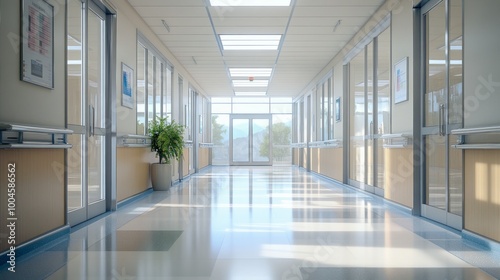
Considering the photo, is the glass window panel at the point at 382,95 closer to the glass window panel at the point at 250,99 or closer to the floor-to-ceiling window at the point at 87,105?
the floor-to-ceiling window at the point at 87,105

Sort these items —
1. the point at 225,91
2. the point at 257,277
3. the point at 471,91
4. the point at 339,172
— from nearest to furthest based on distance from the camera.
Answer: the point at 257,277
the point at 471,91
the point at 339,172
the point at 225,91

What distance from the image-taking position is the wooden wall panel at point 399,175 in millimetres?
6020

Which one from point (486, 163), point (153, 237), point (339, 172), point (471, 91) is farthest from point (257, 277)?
point (339, 172)

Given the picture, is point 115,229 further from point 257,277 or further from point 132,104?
point 132,104

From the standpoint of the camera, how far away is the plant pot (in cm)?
888

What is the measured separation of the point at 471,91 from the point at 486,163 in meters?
0.77

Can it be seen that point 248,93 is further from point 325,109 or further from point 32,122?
point 32,122

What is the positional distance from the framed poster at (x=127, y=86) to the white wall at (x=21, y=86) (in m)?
2.40

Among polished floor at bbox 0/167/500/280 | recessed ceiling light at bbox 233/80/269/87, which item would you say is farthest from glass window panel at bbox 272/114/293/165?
polished floor at bbox 0/167/500/280

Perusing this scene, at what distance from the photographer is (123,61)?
6.90 m

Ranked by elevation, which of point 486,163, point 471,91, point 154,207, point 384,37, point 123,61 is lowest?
point 154,207

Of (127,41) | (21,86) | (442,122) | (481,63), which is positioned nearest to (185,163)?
(127,41)

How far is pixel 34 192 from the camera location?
389 cm

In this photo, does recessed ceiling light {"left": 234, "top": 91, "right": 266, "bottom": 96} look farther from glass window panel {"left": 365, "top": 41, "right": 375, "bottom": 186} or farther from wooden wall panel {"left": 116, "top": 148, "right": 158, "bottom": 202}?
glass window panel {"left": 365, "top": 41, "right": 375, "bottom": 186}
